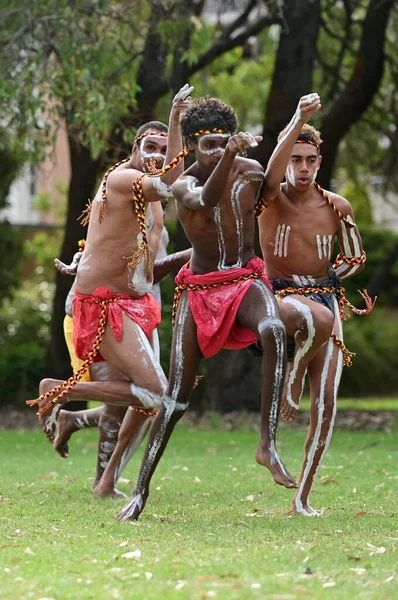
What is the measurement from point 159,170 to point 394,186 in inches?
380

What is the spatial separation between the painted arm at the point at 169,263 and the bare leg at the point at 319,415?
4.40ft

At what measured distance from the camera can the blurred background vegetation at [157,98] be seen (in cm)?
1074

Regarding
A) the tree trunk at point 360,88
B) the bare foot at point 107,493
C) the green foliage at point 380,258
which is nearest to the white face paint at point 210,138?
the bare foot at point 107,493

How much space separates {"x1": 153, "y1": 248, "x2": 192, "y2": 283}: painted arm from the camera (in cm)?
735

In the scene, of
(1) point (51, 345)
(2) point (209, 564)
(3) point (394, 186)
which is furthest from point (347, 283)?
(2) point (209, 564)

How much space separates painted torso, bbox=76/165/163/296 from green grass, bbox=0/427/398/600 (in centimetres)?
141

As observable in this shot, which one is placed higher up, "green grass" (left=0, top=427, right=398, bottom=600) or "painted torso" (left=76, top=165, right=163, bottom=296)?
"painted torso" (left=76, top=165, right=163, bottom=296)

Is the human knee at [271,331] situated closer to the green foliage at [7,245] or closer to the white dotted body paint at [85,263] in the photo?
the white dotted body paint at [85,263]

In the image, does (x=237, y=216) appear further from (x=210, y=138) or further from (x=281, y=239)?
(x=281, y=239)

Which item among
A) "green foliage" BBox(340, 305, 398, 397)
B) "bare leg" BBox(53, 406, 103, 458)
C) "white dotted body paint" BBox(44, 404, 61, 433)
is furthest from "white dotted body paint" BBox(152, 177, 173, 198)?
"green foliage" BBox(340, 305, 398, 397)

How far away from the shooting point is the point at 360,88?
13.3 metres

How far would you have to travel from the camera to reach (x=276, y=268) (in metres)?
6.59

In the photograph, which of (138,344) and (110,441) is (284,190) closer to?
(138,344)

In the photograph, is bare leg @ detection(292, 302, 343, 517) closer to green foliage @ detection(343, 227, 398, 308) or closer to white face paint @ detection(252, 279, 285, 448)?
white face paint @ detection(252, 279, 285, 448)
